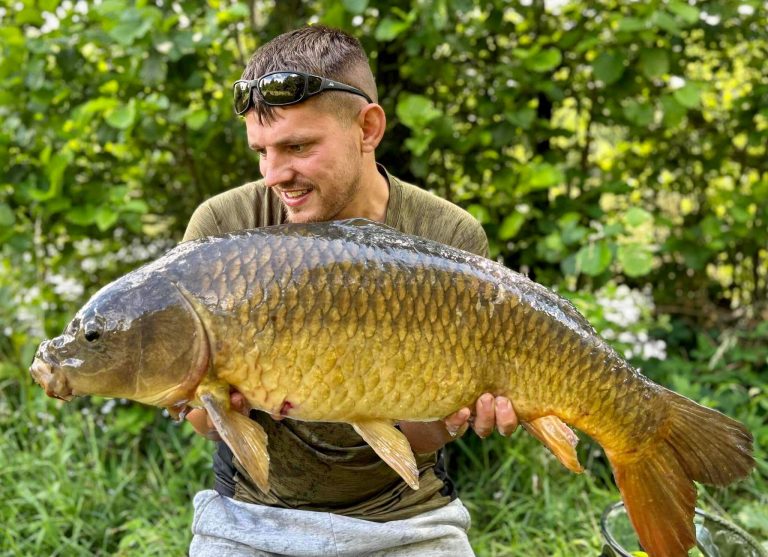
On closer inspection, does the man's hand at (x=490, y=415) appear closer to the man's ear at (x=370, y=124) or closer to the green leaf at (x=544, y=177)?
the man's ear at (x=370, y=124)

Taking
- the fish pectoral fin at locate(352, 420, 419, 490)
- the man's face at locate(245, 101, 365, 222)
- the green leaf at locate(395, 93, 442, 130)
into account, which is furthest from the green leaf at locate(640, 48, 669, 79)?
the fish pectoral fin at locate(352, 420, 419, 490)

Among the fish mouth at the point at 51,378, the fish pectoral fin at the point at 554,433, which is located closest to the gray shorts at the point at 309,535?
the fish pectoral fin at the point at 554,433

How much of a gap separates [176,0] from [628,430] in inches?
79.5

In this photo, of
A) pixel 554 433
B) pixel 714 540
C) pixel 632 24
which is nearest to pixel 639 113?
Result: pixel 632 24

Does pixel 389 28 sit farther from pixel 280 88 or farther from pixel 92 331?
pixel 92 331

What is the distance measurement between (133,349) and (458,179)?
2001mm

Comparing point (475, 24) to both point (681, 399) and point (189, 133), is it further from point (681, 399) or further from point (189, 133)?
point (681, 399)

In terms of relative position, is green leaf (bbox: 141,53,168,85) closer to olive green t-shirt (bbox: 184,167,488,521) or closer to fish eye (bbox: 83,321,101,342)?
olive green t-shirt (bbox: 184,167,488,521)

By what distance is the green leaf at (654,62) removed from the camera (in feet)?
9.00

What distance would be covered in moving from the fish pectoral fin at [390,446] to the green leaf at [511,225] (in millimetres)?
1561

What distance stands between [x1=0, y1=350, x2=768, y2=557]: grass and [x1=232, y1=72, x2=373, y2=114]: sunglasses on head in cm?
149

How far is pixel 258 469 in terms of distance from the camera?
1252 mm

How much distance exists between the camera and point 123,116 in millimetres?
2578

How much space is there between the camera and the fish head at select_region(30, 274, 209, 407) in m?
1.25
